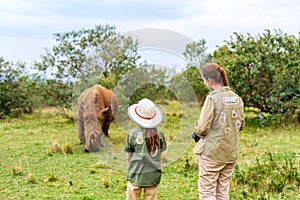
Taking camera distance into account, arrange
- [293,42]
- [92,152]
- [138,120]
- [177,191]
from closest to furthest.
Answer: [138,120], [177,191], [92,152], [293,42]

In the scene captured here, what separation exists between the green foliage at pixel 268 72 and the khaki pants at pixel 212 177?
9.65 metres

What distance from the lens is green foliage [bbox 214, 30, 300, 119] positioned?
14.3m

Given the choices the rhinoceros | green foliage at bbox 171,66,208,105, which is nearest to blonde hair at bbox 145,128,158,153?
the rhinoceros

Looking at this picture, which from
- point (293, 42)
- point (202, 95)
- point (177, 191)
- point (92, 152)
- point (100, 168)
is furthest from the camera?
point (202, 95)

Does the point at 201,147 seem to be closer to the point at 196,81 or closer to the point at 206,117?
the point at 206,117

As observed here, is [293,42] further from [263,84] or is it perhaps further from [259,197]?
[259,197]

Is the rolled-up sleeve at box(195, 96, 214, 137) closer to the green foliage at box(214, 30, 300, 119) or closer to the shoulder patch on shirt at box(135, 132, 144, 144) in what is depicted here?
the shoulder patch on shirt at box(135, 132, 144, 144)

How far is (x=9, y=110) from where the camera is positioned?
19.0 meters

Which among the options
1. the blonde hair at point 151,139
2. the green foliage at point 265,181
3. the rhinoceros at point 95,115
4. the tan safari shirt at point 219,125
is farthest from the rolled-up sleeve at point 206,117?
the rhinoceros at point 95,115

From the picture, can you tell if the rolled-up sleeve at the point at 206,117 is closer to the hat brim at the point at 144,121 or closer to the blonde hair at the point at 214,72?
the blonde hair at the point at 214,72

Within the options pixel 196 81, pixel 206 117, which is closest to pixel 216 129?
pixel 206 117

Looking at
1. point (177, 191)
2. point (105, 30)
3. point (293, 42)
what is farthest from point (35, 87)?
point (177, 191)

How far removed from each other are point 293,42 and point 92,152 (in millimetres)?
8378

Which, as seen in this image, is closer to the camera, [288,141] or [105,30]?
[288,141]
